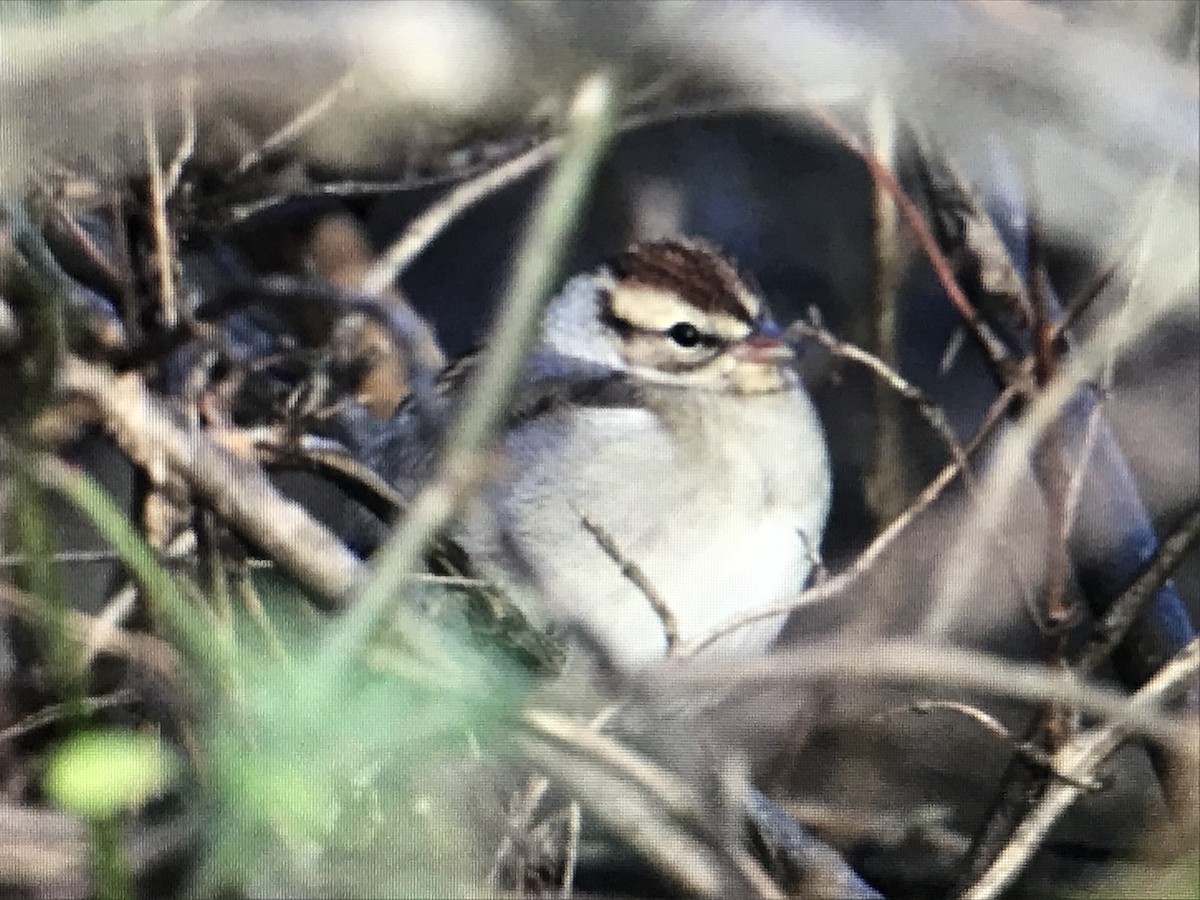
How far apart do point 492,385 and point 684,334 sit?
0.47m

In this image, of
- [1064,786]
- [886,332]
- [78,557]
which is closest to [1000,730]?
[1064,786]

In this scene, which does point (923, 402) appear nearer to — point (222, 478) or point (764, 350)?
point (764, 350)

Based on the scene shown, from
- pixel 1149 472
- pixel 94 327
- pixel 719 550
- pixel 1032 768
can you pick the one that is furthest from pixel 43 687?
pixel 1149 472

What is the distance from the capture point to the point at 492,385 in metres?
0.66

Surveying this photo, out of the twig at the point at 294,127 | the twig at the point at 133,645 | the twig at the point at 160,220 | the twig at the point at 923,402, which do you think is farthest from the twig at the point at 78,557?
the twig at the point at 923,402

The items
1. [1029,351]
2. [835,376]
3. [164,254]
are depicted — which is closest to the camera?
[164,254]

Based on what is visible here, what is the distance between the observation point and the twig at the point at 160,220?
0.83m

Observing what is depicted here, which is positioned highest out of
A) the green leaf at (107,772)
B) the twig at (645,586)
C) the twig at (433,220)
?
the twig at (433,220)

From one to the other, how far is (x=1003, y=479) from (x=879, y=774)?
193 mm

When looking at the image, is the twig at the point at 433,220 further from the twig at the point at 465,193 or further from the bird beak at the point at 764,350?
the bird beak at the point at 764,350

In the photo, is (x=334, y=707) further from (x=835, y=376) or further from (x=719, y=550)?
(x=835, y=376)

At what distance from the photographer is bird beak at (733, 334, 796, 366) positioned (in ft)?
3.54

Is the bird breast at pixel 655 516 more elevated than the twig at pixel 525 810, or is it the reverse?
the bird breast at pixel 655 516

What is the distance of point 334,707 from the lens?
72 cm
